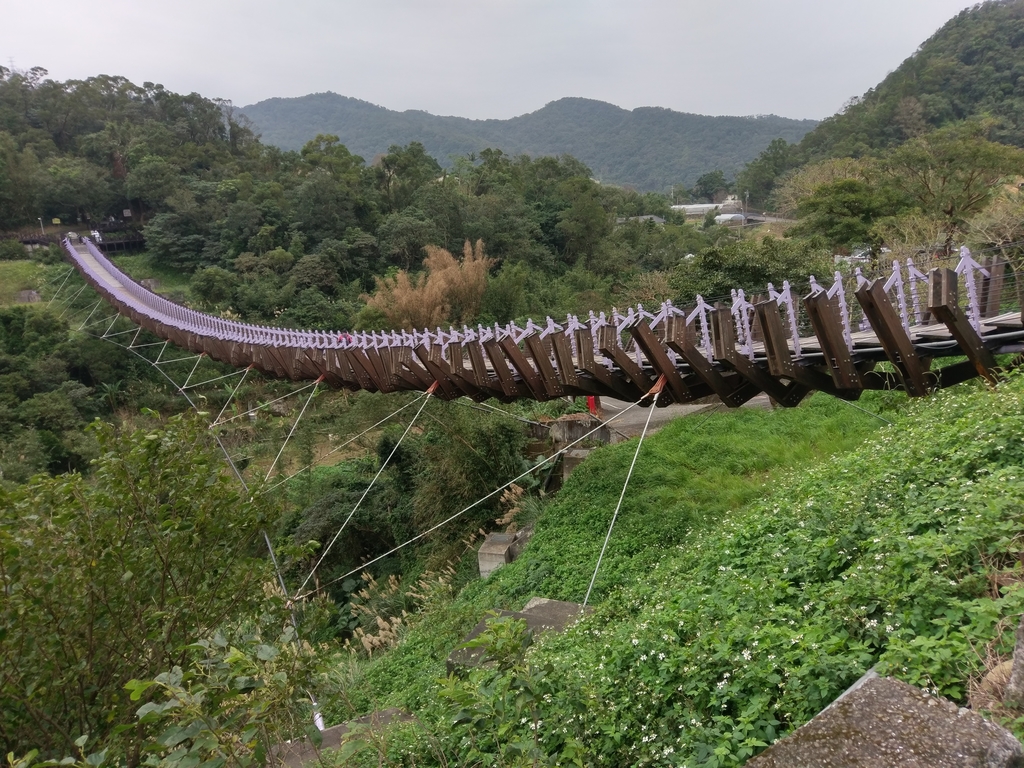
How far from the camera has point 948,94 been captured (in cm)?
3900

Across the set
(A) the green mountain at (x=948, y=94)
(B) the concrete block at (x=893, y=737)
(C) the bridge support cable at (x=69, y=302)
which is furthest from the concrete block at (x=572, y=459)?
(A) the green mountain at (x=948, y=94)

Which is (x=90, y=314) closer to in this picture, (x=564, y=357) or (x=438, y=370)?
(x=438, y=370)

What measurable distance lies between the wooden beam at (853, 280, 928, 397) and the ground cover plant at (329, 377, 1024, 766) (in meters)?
0.48

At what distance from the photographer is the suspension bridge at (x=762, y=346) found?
4195mm

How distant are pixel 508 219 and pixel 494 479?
19.1 meters

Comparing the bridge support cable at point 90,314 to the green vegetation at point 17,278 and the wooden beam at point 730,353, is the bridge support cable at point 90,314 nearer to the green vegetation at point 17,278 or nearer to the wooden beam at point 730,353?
the green vegetation at point 17,278

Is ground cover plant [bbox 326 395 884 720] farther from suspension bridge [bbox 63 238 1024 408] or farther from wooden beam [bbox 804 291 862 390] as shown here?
wooden beam [bbox 804 291 862 390]

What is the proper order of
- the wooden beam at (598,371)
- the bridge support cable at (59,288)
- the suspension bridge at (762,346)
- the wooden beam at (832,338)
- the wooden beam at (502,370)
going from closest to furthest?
the suspension bridge at (762,346) < the wooden beam at (832,338) < the wooden beam at (598,371) < the wooden beam at (502,370) < the bridge support cable at (59,288)

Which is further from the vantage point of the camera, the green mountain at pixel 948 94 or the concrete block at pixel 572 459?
the green mountain at pixel 948 94

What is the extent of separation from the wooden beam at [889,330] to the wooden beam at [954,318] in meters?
0.24

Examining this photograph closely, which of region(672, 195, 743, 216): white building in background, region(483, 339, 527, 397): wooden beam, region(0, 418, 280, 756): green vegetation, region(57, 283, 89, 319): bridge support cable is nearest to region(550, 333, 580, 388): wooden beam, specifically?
region(483, 339, 527, 397): wooden beam

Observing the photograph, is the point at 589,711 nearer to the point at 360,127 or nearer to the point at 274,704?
the point at 274,704

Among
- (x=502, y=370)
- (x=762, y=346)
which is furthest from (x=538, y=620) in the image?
(x=762, y=346)

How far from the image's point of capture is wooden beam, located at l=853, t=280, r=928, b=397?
4.08 m
